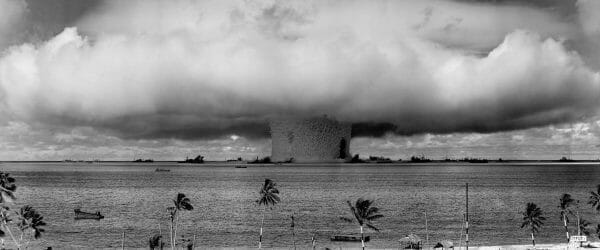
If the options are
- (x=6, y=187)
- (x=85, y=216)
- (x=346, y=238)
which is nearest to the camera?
(x=6, y=187)

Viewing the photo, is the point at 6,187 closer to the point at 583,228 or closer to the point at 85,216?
the point at 85,216

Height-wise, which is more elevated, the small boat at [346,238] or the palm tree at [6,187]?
the palm tree at [6,187]

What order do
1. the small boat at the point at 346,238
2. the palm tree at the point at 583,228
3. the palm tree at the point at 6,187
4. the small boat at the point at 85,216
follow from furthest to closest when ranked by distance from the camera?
the small boat at the point at 85,216
the small boat at the point at 346,238
the palm tree at the point at 583,228
the palm tree at the point at 6,187

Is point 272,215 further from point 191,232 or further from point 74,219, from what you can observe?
point 74,219

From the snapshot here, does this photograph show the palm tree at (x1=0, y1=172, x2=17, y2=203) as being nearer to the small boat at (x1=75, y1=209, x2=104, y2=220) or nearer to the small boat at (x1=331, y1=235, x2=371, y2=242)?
the small boat at (x1=331, y1=235, x2=371, y2=242)

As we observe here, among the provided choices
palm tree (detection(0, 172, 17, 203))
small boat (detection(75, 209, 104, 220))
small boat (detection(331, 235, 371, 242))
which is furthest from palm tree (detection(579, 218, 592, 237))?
small boat (detection(75, 209, 104, 220))

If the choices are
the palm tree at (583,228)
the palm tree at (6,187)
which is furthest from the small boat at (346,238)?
the palm tree at (6,187)

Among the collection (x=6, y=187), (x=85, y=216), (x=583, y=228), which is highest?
(x=6, y=187)

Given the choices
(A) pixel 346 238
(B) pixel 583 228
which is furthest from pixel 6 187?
(B) pixel 583 228

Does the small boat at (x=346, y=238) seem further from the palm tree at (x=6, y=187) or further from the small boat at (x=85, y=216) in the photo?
the small boat at (x=85, y=216)

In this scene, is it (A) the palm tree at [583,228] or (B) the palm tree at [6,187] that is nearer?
(B) the palm tree at [6,187]

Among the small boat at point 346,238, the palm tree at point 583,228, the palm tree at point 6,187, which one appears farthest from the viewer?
the small boat at point 346,238
